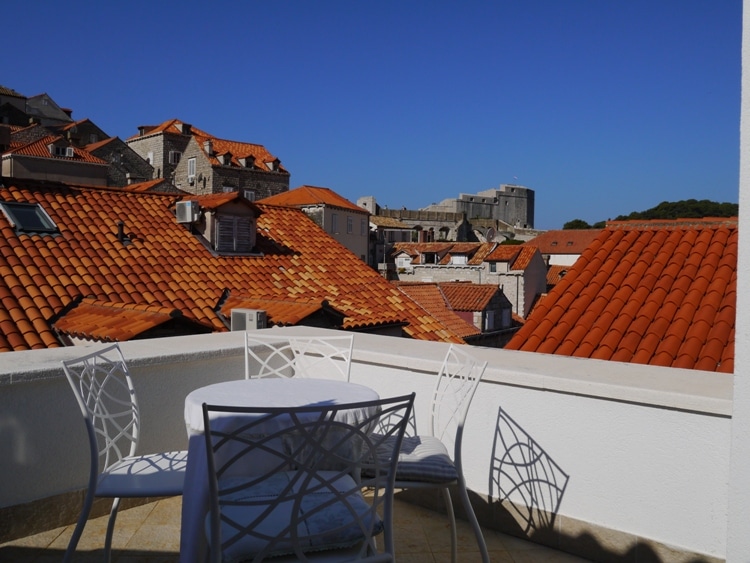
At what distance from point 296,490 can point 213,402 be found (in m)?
0.68

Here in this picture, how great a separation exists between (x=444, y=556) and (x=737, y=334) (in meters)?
1.78

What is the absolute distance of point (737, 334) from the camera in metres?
1.89

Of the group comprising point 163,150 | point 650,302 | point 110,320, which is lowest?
point 110,320

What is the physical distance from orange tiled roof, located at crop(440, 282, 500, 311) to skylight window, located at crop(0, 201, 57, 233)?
2070 centimetres

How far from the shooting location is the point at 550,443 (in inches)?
121

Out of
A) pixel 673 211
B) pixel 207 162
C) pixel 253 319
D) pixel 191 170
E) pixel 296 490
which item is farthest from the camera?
pixel 673 211

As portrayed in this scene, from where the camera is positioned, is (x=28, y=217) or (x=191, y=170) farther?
(x=191, y=170)

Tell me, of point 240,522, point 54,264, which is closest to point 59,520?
point 240,522

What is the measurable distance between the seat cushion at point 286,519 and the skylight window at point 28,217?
1000cm

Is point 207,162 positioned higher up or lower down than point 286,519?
higher up

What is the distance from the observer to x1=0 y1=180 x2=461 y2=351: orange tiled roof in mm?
9242

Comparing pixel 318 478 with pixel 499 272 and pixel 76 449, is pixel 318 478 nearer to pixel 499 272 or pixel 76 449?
pixel 76 449

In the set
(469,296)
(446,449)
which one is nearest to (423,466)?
(446,449)

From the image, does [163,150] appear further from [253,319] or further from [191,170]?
[253,319]
